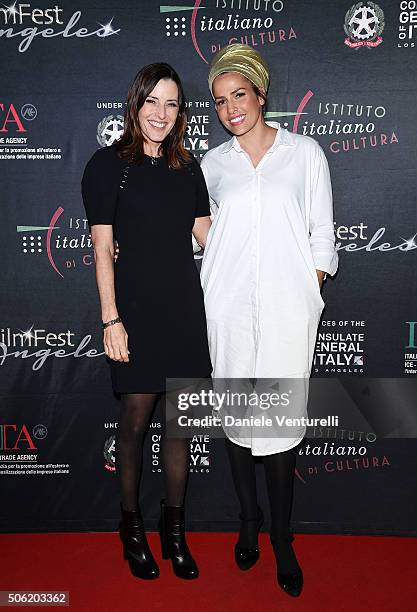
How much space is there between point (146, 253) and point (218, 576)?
123 cm

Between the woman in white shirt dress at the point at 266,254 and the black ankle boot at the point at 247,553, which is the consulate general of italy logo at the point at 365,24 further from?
the black ankle boot at the point at 247,553

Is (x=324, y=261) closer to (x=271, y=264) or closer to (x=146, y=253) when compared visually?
(x=271, y=264)

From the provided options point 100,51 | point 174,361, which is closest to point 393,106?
point 100,51

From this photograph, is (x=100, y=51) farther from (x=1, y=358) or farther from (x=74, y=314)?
(x=1, y=358)

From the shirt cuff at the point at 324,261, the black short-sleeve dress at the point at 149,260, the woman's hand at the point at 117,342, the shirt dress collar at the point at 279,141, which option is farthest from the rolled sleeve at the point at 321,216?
the woman's hand at the point at 117,342

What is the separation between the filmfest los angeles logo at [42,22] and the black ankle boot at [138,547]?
6.23 ft

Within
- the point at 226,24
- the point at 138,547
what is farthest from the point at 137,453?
the point at 226,24

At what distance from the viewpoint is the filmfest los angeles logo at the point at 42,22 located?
8.09 feet

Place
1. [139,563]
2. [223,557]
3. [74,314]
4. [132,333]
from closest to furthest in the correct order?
[132,333], [139,563], [223,557], [74,314]

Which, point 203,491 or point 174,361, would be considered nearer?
point 174,361

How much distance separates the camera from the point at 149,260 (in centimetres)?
206

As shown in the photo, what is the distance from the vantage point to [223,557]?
2426 millimetres

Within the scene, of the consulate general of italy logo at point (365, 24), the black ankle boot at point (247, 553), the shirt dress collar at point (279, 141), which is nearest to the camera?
the shirt dress collar at point (279, 141)

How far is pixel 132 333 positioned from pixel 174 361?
6.9 inches
